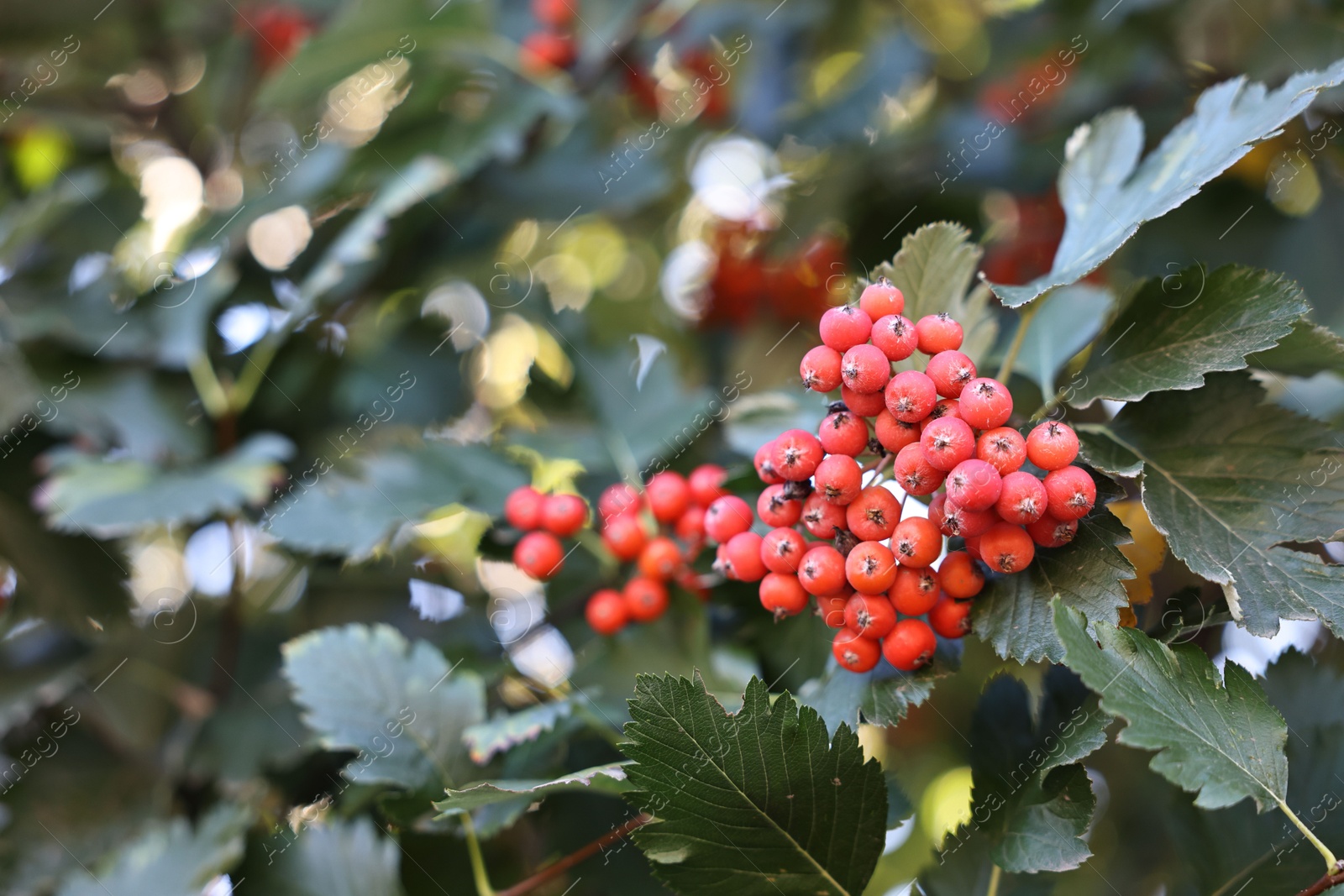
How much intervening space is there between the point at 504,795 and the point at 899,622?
0.33m

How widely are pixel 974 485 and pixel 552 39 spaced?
1.44 m

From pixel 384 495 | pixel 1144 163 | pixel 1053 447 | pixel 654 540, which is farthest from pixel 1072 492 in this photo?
pixel 384 495

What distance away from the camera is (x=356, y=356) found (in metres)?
1.38

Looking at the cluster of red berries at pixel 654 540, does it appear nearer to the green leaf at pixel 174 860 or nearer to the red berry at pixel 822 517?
the red berry at pixel 822 517

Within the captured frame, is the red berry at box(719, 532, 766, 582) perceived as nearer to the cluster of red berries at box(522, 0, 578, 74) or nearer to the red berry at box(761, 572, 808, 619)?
the red berry at box(761, 572, 808, 619)

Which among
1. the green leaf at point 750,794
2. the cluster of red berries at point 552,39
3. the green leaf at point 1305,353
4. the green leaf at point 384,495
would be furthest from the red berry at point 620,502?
the cluster of red berries at point 552,39

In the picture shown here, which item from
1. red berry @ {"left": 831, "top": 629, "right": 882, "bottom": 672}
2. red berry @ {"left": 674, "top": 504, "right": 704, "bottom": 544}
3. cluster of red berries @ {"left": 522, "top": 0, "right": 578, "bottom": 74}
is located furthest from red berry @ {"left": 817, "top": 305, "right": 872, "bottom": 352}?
cluster of red berries @ {"left": 522, "top": 0, "right": 578, "bottom": 74}

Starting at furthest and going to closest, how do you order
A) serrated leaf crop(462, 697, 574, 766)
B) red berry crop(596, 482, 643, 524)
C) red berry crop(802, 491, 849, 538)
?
1. red berry crop(596, 482, 643, 524)
2. serrated leaf crop(462, 697, 574, 766)
3. red berry crop(802, 491, 849, 538)

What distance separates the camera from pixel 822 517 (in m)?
0.64

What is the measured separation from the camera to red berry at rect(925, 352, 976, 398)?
0.59 meters

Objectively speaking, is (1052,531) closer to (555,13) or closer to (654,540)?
(654,540)

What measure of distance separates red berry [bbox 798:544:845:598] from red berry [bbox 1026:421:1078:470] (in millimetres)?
150

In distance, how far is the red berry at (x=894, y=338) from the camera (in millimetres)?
599

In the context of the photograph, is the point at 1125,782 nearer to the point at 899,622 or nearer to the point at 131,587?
the point at 899,622
